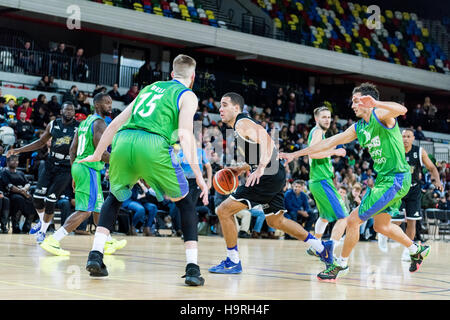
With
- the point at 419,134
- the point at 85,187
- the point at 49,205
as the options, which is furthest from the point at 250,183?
the point at 419,134

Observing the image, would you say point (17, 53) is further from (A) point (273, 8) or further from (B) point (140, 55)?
(A) point (273, 8)

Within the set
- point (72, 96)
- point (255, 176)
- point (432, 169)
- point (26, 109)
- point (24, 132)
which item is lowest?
point (255, 176)

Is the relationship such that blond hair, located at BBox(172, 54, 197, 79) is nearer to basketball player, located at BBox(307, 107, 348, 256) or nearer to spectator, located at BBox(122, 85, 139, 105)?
basketball player, located at BBox(307, 107, 348, 256)

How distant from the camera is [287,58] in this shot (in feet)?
93.9

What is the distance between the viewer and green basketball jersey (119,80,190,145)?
18.7 ft

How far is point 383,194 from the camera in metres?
7.05

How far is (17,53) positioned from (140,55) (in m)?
7.11

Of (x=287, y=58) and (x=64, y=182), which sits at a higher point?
(x=287, y=58)

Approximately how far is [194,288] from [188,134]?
1.29 meters

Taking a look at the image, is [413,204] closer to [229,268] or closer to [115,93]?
[229,268]

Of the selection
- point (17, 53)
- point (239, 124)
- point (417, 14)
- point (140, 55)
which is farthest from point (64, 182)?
point (417, 14)

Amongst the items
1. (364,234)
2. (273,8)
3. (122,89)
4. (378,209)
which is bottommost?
(364,234)

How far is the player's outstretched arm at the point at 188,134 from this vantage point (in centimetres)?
553

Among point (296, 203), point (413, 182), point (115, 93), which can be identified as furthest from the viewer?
point (115, 93)
